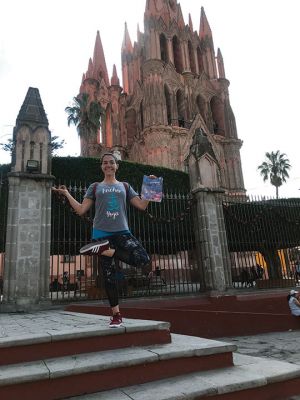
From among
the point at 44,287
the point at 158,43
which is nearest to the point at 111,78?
the point at 158,43

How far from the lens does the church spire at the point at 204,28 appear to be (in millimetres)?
45625

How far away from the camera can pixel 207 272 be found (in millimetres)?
10516

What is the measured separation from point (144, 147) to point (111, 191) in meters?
32.6

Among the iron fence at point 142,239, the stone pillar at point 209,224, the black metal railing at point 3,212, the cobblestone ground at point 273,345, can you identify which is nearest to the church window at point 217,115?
the stone pillar at point 209,224

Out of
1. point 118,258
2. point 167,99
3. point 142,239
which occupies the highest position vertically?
point 167,99

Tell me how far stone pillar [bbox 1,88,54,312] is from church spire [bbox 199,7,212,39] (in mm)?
42277

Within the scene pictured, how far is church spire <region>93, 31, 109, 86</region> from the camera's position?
45281mm

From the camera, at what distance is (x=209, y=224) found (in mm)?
10906

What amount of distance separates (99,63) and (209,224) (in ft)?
138

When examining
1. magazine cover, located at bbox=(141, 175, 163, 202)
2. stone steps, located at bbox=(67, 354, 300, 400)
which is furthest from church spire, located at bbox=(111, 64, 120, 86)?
stone steps, located at bbox=(67, 354, 300, 400)

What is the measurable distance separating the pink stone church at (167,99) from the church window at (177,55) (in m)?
0.13

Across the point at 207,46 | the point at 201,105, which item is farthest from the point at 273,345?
the point at 207,46

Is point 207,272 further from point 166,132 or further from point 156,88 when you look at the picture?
point 156,88

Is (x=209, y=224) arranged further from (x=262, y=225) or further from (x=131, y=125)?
(x=131, y=125)
